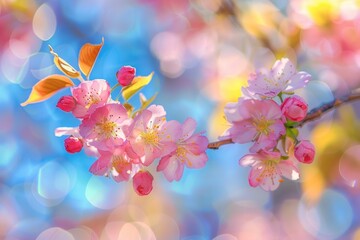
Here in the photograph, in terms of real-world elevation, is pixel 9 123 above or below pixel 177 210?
above

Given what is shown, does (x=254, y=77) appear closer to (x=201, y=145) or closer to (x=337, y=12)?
(x=201, y=145)

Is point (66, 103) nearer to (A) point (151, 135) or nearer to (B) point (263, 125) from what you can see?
(A) point (151, 135)

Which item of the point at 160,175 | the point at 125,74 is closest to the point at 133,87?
the point at 125,74

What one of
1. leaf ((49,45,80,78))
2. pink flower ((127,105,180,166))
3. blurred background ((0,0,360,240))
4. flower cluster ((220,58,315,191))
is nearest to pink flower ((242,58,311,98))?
flower cluster ((220,58,315,191))

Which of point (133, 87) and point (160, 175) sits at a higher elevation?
point (133, 87)

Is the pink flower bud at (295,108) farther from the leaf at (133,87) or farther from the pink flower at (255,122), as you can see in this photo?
the leaf at (133,87)

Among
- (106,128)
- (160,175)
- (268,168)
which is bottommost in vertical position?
(160,175)

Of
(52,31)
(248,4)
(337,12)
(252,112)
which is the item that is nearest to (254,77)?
(252,112)

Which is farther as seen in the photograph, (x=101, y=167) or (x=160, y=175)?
(x=160, y=175)
